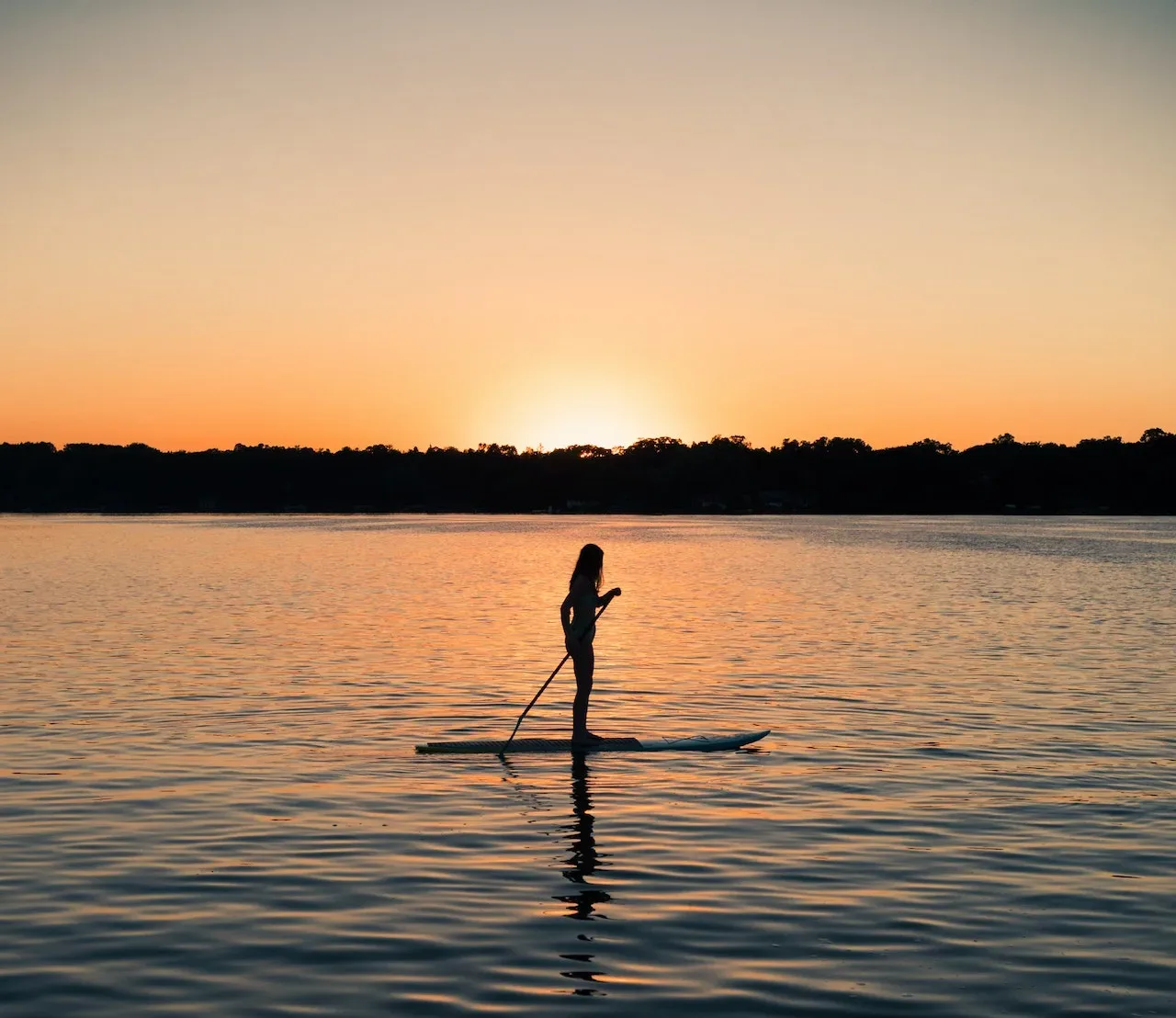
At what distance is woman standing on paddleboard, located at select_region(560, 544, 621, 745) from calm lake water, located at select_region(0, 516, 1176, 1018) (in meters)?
0.69

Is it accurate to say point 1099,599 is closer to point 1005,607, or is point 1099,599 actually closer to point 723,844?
point 1005,607

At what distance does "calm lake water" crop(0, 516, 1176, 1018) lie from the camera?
30.5 feet

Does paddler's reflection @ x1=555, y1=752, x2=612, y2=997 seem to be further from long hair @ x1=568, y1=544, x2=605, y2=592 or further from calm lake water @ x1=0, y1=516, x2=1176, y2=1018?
long hair @ x1=568, y1=544, x2=605, y2=592

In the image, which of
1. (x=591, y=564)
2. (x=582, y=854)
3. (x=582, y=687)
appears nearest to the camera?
(x=582, y=854)

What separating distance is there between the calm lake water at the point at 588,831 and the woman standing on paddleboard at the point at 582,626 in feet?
2.27

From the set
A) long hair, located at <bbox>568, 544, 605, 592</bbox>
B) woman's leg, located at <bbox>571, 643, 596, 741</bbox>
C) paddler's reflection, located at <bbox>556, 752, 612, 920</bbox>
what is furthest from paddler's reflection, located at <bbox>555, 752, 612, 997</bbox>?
long hair, located at <bbox>568, 544, 605, 592</bbox>

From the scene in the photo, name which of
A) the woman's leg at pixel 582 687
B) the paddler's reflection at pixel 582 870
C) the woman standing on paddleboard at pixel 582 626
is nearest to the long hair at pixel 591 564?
the woman standing on paddleboard at pixel 582 626

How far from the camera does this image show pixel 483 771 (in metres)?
17.2


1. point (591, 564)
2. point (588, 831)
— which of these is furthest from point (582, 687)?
point (588, 831)

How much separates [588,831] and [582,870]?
62.8 inches

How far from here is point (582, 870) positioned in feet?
40.0

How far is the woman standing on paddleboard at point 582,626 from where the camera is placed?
59.0 ft

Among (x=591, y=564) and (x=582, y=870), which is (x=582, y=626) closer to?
(x=591, y=564)

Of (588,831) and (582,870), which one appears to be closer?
(582,870)
